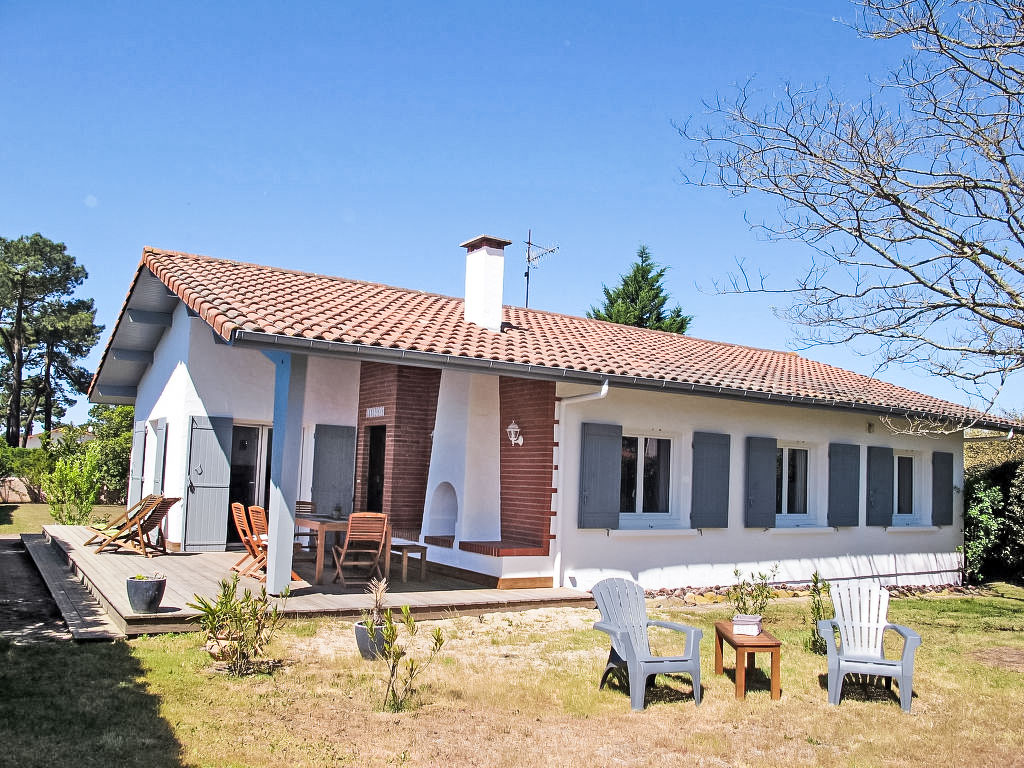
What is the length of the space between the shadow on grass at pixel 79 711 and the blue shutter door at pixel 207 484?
237 inches

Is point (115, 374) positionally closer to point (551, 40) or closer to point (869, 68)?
point (551, 40)

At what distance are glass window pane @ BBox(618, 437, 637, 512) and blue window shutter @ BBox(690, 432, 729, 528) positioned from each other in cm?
82

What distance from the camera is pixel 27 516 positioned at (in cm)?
2100

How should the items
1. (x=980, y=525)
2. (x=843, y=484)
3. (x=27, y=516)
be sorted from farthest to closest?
1. (x=27, y=516)
2. (x=980, y=525)
3. (x=843, y=484)

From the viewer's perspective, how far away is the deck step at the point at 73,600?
7242 millimetres

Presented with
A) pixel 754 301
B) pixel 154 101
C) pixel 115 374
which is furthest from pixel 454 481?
pixel 115 374

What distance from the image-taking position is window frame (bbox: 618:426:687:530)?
11.1 metres

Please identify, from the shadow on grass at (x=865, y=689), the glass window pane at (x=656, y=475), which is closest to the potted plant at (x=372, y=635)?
the shadow on grass at (x=865, y=689)

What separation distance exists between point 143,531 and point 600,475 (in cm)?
680

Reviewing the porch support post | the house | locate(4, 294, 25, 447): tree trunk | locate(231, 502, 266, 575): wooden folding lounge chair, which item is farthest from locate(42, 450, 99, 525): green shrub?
locate(4, 294, 25, 447): tree trunk

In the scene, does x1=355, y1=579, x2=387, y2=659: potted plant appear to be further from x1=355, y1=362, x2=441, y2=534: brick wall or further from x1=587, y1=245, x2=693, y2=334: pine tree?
x1=587, y1=245, x2=693, y2=334: pine tree

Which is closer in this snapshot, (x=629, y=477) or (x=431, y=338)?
(x=431, y=338)

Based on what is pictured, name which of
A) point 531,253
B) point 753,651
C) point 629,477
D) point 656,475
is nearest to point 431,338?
point 629,477

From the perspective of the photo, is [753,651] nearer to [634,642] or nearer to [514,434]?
[634,642]
